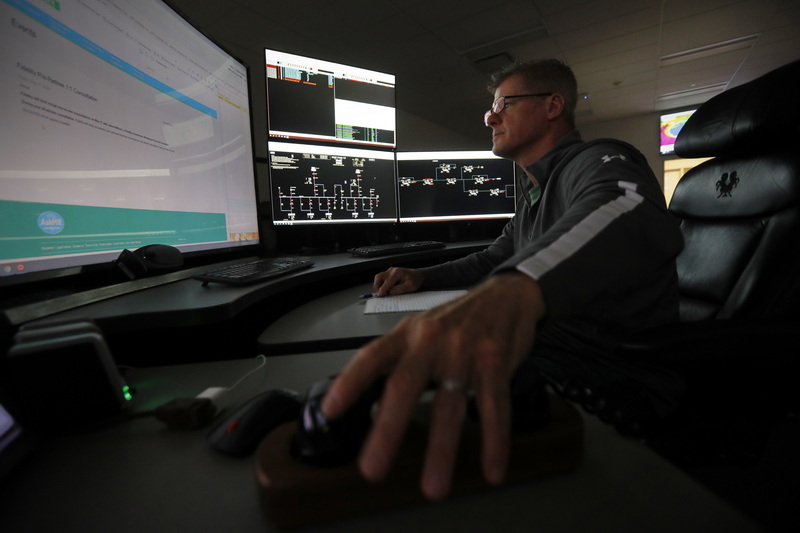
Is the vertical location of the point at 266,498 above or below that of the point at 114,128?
below

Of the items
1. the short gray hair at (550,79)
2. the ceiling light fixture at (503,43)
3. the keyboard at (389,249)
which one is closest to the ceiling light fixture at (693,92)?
the ceiling light fixture at (503,43)

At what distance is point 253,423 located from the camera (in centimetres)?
39

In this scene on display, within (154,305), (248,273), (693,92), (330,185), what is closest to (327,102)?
(330,185)

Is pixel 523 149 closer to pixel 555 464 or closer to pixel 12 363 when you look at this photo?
pixel 555 464

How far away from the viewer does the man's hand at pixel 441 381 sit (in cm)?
26

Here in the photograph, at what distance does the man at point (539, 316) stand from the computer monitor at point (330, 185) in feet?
2.10

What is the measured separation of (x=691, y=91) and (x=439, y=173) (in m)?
5.97

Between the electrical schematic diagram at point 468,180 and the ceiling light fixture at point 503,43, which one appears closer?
the electrical schematic diagram at point 468,180

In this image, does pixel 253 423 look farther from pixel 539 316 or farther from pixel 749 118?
pixel 749 118

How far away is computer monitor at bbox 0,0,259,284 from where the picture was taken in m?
0.60

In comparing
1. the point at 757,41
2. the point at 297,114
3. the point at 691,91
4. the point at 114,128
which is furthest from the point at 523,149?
the point at 691,91

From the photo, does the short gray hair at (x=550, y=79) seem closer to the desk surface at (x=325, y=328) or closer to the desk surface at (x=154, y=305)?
the desk surface at (x=325, y=328)

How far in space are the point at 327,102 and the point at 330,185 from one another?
36cm

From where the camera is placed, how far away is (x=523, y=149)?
1391 millimetres
